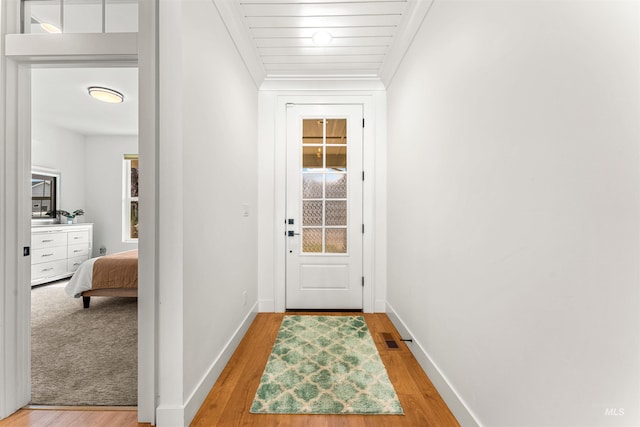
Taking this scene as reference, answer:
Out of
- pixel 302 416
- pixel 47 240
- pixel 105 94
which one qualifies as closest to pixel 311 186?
pixel 302 416

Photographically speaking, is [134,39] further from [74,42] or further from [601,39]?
[601,39]

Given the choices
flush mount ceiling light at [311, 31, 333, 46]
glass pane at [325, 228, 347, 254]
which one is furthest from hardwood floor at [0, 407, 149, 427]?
flush mount ceiling light at [311, 31, 333, 46]

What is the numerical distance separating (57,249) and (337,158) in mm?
4801

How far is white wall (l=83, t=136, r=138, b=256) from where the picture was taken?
210 inches

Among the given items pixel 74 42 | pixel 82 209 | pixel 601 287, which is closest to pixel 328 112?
pixel 74 42

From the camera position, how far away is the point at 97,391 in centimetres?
169

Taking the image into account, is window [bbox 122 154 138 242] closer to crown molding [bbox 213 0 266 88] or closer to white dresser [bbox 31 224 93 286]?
white dresser [bbox 31 224 93 286]

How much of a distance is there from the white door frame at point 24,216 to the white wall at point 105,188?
435 cm

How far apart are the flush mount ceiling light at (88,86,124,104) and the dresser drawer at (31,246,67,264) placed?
255cm

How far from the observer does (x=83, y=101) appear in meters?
3.92

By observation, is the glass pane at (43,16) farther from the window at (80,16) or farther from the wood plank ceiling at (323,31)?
the wood plank ceiling at (323,31)

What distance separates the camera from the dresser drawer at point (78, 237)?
4607 mm

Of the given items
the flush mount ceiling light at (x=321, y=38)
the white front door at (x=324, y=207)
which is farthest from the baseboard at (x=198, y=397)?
the flush mount ceiling light at (x=321, y=38)

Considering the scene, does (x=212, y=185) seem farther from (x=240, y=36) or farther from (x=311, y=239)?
(x=311, y=239)
